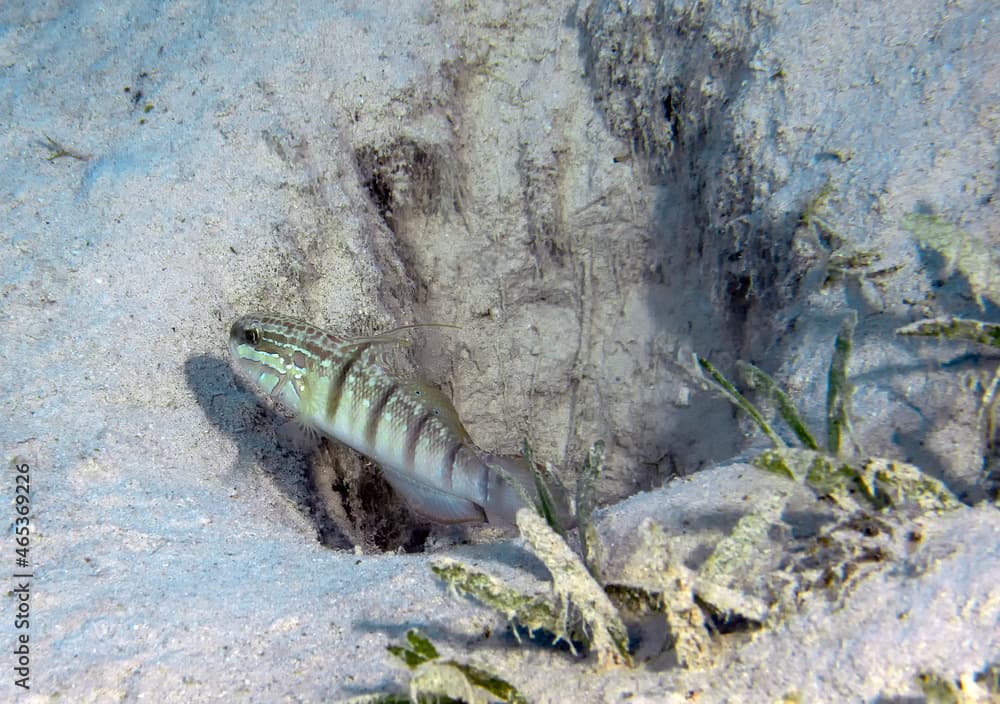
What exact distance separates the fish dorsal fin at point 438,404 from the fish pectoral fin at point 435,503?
1.08 ft

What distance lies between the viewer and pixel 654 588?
1.53m

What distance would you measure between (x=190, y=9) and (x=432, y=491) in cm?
429

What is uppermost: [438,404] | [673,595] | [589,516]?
[438,404]

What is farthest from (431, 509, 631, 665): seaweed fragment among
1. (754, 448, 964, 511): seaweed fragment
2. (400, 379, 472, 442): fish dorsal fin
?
(400, 379, 472, 442): fish dorsal fin

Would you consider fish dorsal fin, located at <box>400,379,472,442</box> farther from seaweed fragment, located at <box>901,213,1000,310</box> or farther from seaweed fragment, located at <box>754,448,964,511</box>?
seaweed fragment, located at <box>901,213,1000,310</box>

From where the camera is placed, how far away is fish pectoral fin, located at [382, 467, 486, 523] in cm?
290

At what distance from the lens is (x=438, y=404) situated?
9.56 feet

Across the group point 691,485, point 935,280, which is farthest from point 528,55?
point 691,485

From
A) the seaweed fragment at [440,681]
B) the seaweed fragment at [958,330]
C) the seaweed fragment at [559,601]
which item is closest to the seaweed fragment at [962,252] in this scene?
the seaweed fragment at [958,330]

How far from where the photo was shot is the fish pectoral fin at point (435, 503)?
9.52 ft

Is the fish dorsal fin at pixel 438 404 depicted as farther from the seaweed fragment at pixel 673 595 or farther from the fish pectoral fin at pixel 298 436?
the seaweed fragment at pixel 673 595

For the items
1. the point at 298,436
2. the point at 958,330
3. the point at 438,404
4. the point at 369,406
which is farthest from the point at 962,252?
the point at 298,436

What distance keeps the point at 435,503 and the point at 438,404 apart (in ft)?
1.73

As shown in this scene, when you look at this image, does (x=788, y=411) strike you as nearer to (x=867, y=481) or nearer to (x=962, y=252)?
(x=867, y=481)
